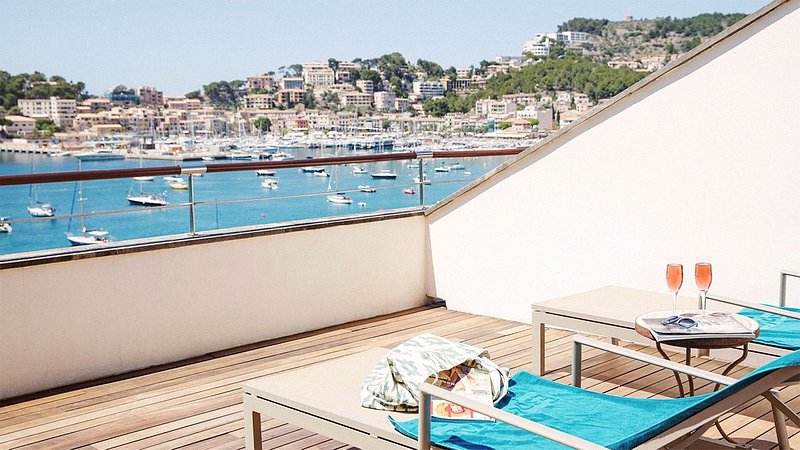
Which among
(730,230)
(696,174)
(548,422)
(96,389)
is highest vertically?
(696,174)

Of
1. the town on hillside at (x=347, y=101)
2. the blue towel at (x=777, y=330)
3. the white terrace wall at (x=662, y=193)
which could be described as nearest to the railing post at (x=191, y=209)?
the white terrace wall at (x=662, y=193)

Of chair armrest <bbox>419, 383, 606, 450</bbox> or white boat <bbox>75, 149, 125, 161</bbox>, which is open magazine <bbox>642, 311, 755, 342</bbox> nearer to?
chair armrest <bbox>419, 383, 606, 450</bbox>

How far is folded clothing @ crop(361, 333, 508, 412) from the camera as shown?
233 cm

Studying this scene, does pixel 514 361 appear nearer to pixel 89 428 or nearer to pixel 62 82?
pixel 89 428

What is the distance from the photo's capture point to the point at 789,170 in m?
3.99

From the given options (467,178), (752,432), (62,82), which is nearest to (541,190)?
(467,178)

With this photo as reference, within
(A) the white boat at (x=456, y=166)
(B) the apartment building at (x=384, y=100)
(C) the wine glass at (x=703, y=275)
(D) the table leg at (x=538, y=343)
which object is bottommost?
(D) the table leg at (x=538, y=343)

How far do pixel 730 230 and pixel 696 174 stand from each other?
0.35 m

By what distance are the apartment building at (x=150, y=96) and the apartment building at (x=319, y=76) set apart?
7142 millimetres

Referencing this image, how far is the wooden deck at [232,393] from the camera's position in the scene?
3264 millimetres

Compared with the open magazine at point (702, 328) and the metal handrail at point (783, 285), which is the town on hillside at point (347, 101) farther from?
the open magazine at point (702, 328)

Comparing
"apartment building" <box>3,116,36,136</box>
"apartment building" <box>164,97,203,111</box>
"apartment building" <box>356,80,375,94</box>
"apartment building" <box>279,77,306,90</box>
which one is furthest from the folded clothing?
"apartment building" <box>3,116,36,136</box>

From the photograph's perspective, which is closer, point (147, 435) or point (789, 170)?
point (147, 435)

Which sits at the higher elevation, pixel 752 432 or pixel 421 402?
pixel 421 402
